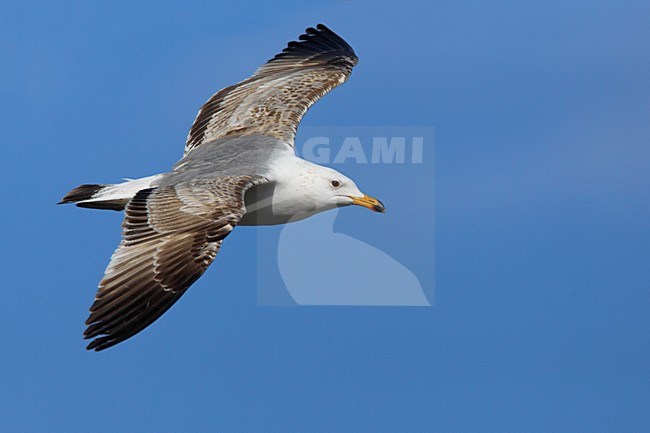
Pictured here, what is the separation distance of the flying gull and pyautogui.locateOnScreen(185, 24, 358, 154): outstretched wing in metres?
0.02

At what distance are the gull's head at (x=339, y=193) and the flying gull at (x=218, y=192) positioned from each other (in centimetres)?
1

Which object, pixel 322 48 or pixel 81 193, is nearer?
pixel 81 193

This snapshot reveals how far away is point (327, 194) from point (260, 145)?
1277 mm

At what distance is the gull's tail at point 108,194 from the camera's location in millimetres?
14547

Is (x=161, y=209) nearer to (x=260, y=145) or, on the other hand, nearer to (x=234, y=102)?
(x=260, y=145)

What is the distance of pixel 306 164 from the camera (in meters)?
15.3

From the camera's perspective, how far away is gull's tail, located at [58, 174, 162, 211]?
1455 centimetres

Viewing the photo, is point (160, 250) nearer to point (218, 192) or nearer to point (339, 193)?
point (218, 192)

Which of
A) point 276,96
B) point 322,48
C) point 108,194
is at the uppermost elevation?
point 322,48

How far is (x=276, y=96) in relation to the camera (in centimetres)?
1742

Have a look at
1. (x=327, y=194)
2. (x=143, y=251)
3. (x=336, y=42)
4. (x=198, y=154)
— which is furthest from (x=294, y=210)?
(x=336, y=42)

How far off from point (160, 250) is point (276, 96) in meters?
5.21

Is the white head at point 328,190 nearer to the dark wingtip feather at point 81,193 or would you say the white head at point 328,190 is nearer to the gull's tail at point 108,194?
the gull's tail at point 108,194

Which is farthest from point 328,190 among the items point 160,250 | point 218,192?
point 160,250
